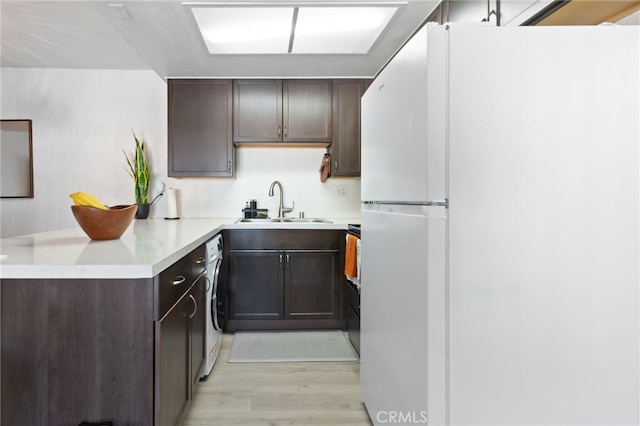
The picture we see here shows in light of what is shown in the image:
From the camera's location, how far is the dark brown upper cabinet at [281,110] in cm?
321

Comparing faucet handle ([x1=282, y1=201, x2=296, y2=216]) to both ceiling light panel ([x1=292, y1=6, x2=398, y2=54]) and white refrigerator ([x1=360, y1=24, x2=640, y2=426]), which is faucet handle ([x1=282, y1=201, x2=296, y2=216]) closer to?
ceiling light panel ([x1=292, y1=6, x2=398, y2=54])

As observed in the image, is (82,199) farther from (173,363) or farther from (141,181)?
(141,181)

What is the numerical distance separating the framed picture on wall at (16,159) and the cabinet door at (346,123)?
2.90 m

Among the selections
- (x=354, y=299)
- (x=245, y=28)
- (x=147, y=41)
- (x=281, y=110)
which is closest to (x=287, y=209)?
(x=281, y=110)

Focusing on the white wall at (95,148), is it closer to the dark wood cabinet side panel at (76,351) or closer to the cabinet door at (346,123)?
the cabinet door at (346,123)

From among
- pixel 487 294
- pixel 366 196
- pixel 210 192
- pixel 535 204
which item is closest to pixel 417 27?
pixel 366 196

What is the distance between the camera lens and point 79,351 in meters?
1.09

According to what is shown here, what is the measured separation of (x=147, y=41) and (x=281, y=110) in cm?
115

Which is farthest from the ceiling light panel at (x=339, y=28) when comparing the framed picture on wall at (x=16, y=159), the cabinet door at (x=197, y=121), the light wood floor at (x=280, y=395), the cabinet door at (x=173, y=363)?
Answer: the framed picture on wall at (x=16, y=159)

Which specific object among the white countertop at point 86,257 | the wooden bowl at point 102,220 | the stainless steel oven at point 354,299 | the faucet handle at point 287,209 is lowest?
the stainless steel oven at point 354,299

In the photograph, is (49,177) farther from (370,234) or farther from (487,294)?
(487,294)

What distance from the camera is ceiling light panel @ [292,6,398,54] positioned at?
212 centimetres

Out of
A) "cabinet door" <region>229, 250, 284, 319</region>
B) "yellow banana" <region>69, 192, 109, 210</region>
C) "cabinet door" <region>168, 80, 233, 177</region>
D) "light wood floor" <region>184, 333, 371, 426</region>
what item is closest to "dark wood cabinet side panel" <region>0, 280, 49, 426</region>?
"yellow banana" <region>69, 192, 109, 210</region>

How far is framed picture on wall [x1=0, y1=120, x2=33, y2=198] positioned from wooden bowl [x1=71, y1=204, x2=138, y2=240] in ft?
8.76
